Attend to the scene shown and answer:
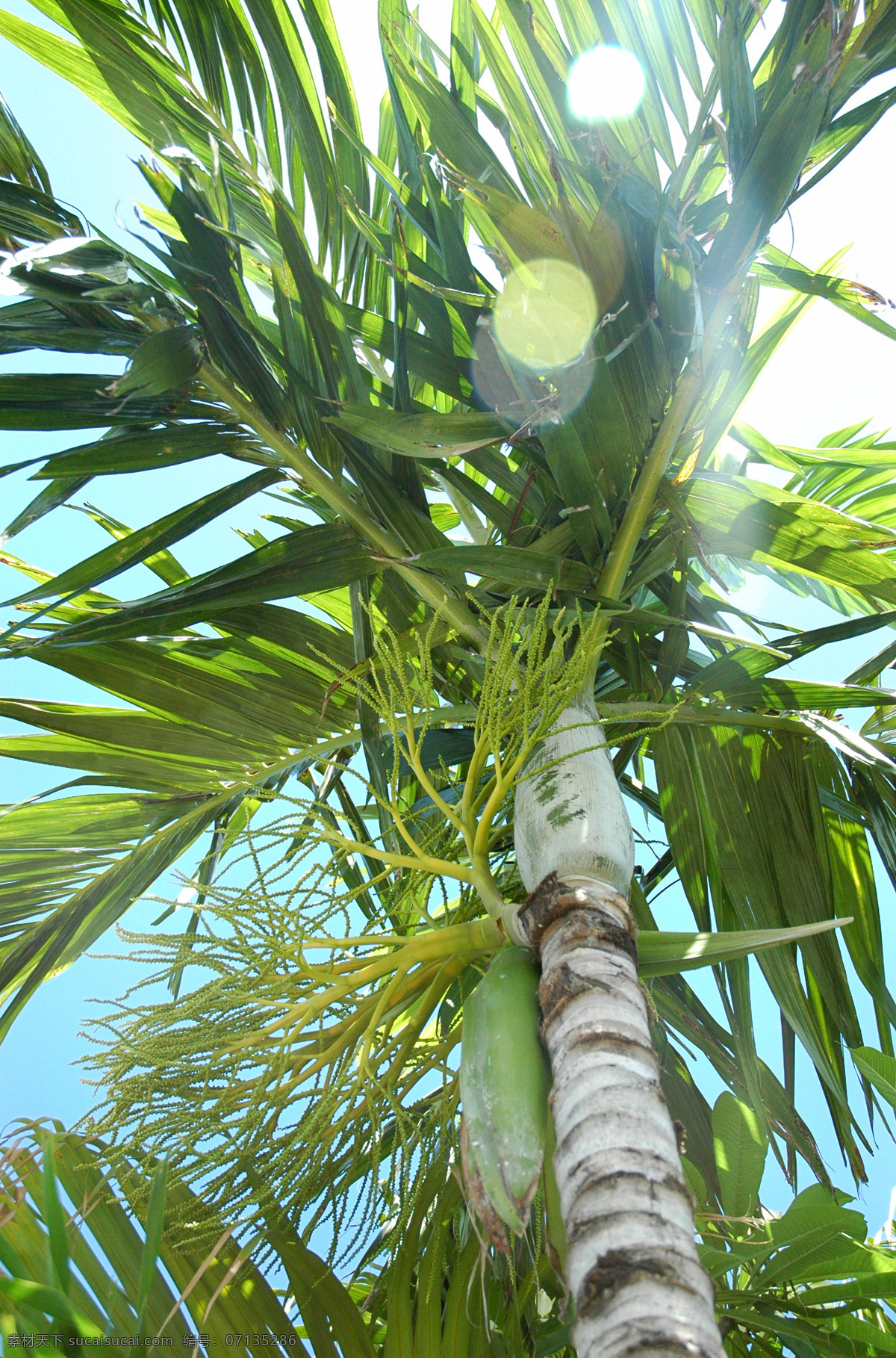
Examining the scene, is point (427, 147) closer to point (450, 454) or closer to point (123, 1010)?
point (450, 454)

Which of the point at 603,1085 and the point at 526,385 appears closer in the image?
the point at 603,1085

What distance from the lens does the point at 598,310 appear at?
1.36 m

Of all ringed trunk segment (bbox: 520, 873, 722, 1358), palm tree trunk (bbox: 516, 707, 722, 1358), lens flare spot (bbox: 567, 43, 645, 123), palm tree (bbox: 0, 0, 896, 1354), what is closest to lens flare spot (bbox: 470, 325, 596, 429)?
palm tree (bbox: 0, 0, 896, 1354)

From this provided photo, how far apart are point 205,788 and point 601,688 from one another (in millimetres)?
932

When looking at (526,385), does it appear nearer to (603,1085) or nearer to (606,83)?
(606,83)

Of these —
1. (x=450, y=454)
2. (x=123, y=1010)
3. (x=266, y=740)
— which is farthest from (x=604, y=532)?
(x=123, y=1010)

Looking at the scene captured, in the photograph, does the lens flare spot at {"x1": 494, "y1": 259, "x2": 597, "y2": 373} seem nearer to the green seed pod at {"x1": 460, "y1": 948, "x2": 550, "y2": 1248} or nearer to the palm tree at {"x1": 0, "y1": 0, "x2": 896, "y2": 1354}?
the palm tree at {"x1": 0, "y1": 0, "x2": 896, "y2": 1354}

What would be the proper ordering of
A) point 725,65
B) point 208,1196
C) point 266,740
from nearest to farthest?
point 208,1196
point 725,65
point 266,740

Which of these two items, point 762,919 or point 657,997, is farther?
point 657,997

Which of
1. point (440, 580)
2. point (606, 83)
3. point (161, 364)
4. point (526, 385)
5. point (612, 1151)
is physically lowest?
point (612, 1151)

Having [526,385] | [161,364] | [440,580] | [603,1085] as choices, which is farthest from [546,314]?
[603,1085]

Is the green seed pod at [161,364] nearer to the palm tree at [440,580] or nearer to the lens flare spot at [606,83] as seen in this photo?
the palm tree at [440,580]

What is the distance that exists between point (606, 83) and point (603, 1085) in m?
1.62

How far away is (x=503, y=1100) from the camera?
2.49 ft
